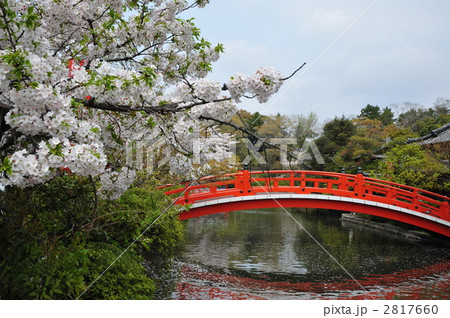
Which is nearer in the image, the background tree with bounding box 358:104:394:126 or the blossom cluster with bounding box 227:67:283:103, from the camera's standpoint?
the blossom cluster with bounding box 227:67:283:103

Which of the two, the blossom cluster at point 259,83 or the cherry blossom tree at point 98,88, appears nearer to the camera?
the cherry blossom tree at point 98,88

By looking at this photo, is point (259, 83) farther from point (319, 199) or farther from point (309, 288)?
point (319, 199)

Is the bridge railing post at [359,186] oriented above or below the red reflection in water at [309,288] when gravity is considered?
above

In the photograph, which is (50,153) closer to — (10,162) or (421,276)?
(10,162)

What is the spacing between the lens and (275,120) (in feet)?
96.1

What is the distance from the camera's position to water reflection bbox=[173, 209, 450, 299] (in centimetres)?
730

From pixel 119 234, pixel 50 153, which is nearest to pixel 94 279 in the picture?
pixel 119 234

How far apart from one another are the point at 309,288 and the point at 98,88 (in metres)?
5.87

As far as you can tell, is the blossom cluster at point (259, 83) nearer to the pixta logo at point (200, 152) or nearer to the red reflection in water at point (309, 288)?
the pixta logo at point (200, 152)

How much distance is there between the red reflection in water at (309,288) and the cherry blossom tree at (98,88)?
2.93 meters

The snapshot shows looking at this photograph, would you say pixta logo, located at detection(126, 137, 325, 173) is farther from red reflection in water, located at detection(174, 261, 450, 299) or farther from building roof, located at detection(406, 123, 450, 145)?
building roof, located at detection(406, 123, 450, 145)

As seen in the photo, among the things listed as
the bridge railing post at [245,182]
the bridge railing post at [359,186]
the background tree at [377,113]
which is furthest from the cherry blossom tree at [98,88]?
the background tree at [377,113]

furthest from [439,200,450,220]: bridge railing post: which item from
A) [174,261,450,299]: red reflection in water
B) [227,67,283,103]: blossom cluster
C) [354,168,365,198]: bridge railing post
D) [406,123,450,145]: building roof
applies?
[227,67,283,103]: blossom cluster

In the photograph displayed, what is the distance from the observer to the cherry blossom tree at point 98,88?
266cm
